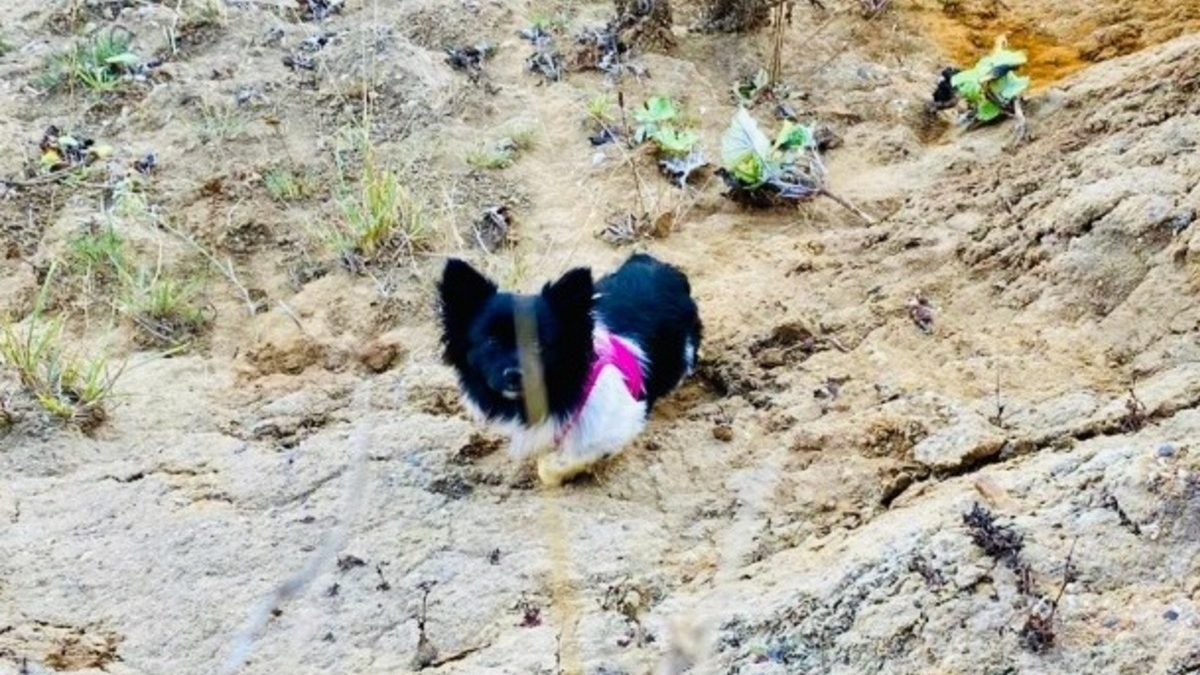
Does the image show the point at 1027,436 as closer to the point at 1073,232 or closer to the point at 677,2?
the point at 1073,232

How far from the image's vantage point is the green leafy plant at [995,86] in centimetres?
568

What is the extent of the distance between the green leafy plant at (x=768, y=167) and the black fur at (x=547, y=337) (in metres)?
1.18

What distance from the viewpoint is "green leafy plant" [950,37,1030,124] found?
5.68 m

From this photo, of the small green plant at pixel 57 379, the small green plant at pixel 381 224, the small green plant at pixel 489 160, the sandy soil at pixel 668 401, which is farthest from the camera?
the small green plant at pixel 489 160

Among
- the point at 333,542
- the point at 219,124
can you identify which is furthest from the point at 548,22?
the point at 333,542

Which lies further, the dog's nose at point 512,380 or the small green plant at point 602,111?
the small green plant at point 602,111

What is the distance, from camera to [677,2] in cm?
738

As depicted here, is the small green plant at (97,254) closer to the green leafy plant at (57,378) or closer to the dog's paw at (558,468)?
the green leafy plant at (57,378)

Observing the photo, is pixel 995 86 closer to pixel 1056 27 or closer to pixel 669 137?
pixel 1056 27

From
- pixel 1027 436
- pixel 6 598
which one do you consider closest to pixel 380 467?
pixel 6 598

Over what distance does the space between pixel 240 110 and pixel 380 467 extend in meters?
2.79

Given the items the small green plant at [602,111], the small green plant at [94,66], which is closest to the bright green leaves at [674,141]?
the small green plant at [602,111]

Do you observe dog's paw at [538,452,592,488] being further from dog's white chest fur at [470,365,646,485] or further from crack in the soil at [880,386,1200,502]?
crack in the soil at [880,386,1200,502]

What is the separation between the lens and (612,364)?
4.50 metres
